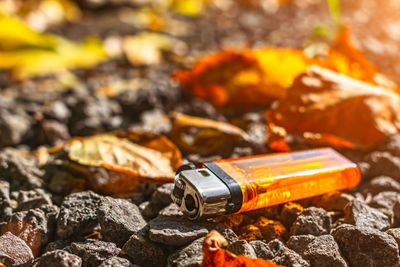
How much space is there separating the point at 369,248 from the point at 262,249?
206mm

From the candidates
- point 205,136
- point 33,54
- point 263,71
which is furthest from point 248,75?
point 33,54

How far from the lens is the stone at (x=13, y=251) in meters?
0.77

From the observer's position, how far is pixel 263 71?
1.43 m

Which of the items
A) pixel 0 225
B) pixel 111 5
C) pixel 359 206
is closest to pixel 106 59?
pixel 111 5

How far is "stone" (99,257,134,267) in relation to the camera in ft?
2.40

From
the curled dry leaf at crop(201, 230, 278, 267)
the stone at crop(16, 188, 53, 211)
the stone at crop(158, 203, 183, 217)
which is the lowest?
the stone at crop(16, 188, 53, 211)

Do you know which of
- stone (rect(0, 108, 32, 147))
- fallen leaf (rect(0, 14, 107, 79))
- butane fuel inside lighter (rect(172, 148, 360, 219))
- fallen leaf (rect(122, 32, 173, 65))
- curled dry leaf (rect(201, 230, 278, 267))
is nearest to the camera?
curled dry leaf (rect(201, 230, 278, 267))

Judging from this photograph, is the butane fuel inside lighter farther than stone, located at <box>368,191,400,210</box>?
No

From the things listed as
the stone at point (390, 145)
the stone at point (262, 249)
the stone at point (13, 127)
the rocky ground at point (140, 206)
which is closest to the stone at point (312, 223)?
the rocky ground at point (140, 206)

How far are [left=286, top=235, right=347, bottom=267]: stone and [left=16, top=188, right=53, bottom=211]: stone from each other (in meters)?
0.56

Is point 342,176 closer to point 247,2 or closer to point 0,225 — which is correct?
point 0,225

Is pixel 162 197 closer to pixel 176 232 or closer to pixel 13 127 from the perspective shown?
pixel 176 232

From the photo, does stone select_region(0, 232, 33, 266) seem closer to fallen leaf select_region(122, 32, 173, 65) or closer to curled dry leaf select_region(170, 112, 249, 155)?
curled dry leaf select_region(170, 112, 249, 155)

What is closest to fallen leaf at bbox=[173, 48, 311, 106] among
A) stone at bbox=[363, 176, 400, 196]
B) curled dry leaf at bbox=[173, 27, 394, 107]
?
curled dry leaf at bbox=[173, 27, 394, 107]
